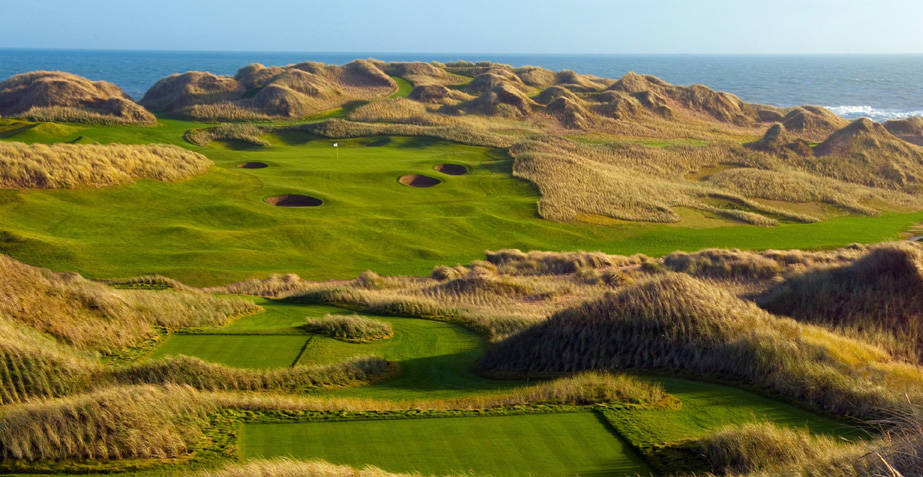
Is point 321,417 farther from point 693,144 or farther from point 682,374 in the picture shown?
point 693,144

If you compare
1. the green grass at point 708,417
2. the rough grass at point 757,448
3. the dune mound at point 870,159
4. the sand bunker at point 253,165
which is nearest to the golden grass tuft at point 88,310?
the green grass at point 708,417

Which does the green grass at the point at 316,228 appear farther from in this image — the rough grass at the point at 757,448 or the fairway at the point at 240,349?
the rough grass at the point at 757,448

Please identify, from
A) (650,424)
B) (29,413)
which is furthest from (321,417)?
(650,424)

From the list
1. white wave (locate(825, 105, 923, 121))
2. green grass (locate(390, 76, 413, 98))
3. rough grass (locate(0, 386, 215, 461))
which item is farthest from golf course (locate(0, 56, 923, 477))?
white wave (locate(825, 105, 923, 121))

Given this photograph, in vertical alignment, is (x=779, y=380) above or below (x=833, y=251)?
above

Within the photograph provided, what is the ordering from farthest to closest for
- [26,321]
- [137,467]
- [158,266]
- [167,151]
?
[167,151] → [158,266] → [26,321] → [137,467]

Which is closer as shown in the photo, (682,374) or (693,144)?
(682,374)
